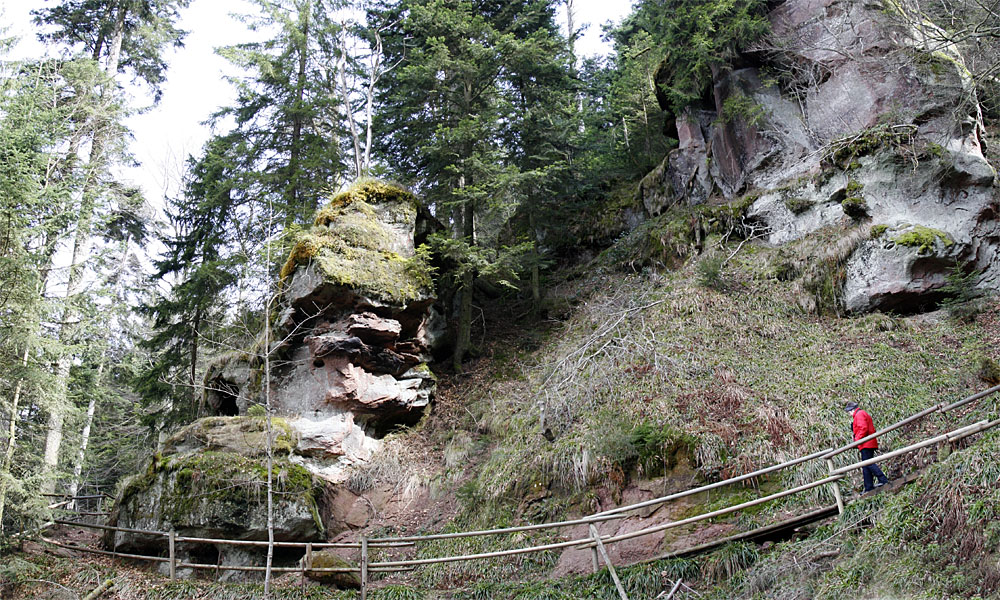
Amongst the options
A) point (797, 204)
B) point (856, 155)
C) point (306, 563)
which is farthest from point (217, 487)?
point (856, 155)

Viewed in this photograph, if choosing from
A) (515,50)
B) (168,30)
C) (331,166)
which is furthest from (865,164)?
(168,30)

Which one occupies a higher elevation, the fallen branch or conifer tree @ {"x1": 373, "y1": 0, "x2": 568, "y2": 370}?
conifer tree @ {"x1": 373, "y1": 0, "x2": 568, "y2": 370}

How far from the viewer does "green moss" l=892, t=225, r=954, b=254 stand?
10.9 m

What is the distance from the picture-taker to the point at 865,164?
41.3 feet

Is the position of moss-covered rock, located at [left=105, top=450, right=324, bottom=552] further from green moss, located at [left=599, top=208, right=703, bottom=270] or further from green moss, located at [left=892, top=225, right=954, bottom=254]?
green moss, located at [left=892, top=225, right=954, bottom=254]

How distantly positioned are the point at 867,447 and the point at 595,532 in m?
3.69

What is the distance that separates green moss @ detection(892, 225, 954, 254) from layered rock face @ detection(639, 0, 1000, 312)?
19 mm

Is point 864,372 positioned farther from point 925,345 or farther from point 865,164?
point 865,164

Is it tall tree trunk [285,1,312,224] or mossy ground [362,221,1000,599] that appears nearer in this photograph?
mossy ground [362,221,1000,599]

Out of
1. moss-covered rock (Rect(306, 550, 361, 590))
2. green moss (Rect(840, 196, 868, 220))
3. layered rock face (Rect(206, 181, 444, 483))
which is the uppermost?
green moss (Rect(840, 196, 868, 220))

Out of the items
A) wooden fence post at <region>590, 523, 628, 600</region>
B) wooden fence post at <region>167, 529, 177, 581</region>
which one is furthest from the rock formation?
wooden fence post at <region>590, 523, 628, 600</region>

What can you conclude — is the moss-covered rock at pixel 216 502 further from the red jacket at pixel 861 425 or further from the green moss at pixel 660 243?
the green moss at pixel 660 243

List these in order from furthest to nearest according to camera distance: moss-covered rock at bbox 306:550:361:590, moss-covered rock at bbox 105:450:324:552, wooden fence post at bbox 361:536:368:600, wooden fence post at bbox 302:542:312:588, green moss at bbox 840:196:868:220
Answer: green moss at bbox 840:196:868:220, moss-covered rock at bbox 105:450:324:552, wooden fence post at bbox 302:542:312:588, moss-covered rock at bbox 306:550:361:590, wooden fence post at bbox 361:536:368:600

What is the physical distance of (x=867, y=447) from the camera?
286 inches
